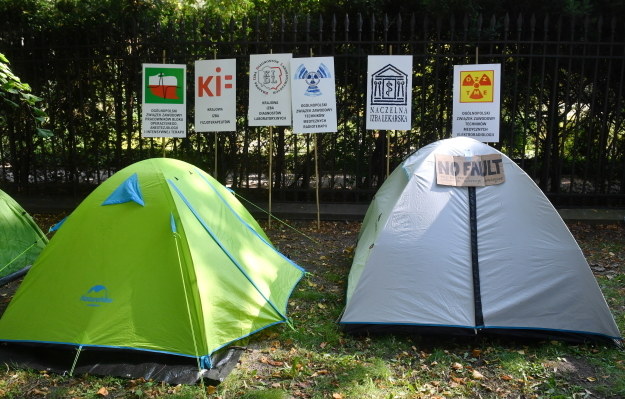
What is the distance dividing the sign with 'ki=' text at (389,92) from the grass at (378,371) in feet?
10.7

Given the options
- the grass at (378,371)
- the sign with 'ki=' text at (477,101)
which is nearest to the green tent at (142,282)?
the grass at (378,371)

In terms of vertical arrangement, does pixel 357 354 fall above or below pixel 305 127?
below

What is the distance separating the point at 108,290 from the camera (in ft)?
13.7

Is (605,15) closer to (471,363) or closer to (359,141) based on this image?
(359,141)

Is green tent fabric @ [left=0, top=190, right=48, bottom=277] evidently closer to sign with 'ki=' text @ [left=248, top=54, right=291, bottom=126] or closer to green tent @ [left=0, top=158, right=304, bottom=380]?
green tent @ [left=0, top=158, right=304, bottom=380]

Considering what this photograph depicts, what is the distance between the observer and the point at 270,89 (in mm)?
7512

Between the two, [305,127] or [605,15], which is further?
[605,15]

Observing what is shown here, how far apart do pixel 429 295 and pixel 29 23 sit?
751 cm

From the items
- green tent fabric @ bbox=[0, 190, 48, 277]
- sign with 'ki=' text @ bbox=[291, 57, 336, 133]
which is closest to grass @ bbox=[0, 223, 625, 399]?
green tent fabric @ bbox=[0, 190, 48, 277]

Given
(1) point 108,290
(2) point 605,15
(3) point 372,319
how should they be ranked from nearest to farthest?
(1) point 108,290
(3) point 372,319
(2) point 605,15

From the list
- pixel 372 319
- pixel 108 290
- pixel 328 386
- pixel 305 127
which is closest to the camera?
pixel 328 386

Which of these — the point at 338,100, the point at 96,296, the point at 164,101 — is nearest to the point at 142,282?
the point at 96,296

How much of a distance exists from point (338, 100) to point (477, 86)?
2.17m

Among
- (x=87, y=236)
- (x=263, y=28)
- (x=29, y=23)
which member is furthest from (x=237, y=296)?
(x=29, y=23)
